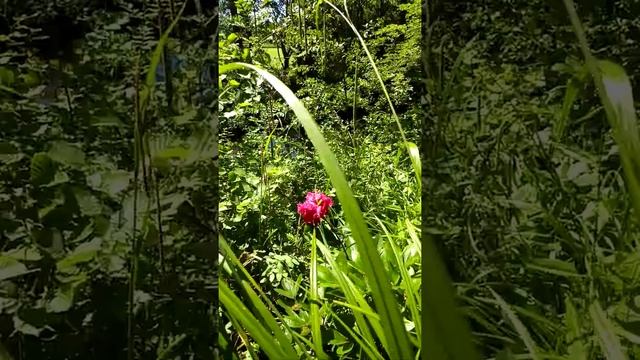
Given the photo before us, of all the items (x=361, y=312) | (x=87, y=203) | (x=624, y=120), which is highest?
(x=624, y=120)

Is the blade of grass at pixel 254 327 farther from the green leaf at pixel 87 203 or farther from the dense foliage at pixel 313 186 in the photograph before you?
the green leaf at pixel 87 203

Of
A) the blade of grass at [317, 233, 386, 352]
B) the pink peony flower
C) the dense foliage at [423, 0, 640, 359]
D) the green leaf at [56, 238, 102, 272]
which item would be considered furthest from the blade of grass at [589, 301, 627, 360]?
the pink peony flower

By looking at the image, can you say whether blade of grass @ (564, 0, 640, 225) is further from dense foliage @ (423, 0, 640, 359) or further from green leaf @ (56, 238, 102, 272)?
green leaf @ (56, 238, 102, 272)

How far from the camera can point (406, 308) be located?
1155mm

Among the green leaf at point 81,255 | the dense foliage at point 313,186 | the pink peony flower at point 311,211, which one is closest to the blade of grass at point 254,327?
the dense foliage at point 313,186

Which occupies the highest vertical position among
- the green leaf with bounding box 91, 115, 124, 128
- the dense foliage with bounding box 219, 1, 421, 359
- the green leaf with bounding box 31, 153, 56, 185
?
the green leaf with bounding box 91, 115, 124, 128

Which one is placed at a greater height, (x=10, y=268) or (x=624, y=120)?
(x=624, y=120)

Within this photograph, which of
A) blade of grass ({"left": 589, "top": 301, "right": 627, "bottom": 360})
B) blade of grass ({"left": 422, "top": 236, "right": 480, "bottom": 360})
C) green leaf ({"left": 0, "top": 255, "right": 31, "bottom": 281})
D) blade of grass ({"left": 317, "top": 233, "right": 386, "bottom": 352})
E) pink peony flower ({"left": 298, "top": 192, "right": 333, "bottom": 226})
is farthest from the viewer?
pink peony flower ({"left": 298, "top": 192, "right": 333, "bottom": 226})

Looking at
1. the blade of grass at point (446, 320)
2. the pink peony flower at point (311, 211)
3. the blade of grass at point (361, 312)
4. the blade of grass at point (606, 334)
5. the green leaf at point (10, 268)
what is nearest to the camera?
the blade of grass at point (446, 320)

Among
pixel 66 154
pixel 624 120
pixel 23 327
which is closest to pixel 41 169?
pixel 66 154

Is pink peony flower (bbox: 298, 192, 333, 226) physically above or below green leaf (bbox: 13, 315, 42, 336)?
below

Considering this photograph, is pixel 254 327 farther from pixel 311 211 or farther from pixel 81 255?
pixel 311 211

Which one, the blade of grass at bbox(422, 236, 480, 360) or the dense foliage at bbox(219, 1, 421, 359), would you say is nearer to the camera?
the blade of grass at bbox(422, 236, 480, 360)

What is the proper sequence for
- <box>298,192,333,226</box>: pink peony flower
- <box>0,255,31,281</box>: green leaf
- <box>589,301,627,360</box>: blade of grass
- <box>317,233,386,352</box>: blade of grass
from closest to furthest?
<box>589,301,627,360</box>: blade of grass < <box>0,255,31,281</box>: green leaf < <box>317,233,386,352</box>: blade of grass < <box>298,192,333,226</box>: pink peony flower
